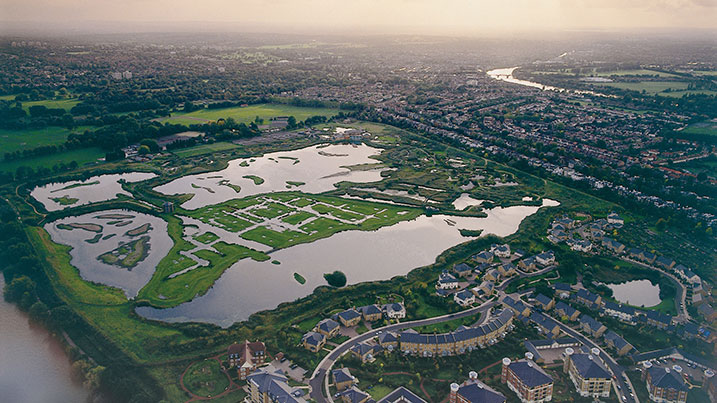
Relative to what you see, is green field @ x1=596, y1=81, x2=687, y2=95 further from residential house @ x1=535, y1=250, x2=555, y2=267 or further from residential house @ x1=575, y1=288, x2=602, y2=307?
residential house @ x1=575, y1=288, x2=602, y2=307

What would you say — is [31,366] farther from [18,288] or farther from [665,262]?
[665,262]

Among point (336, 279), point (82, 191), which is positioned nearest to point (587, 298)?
point (336, 279)

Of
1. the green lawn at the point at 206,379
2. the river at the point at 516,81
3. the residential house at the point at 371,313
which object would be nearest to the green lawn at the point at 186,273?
the green lawn at the point at 206,379

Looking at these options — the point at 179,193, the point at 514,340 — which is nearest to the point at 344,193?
the point at 179,193

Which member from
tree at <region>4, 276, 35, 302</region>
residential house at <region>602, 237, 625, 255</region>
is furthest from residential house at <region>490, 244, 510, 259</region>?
tree at <region>4, 276, 35, 302</region>

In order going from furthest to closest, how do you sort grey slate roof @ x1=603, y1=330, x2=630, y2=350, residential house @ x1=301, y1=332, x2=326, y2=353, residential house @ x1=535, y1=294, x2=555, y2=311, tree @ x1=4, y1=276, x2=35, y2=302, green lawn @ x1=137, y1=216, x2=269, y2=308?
green lawn @ x1=137, y1=216, x2=269, y2=308 → tree @ x1=4, y1=276, x2=35, y2=302 → residential house @ x1=535, y1=294, x2=555, y2=311 → grey slate roof @ x1=603, y1=330, x2=630, y2=350 → residential house @ x1=301, y1=332, x2=326, y2=353

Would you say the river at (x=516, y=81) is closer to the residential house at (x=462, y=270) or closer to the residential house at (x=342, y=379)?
the residential house at (x=462, y=270)
